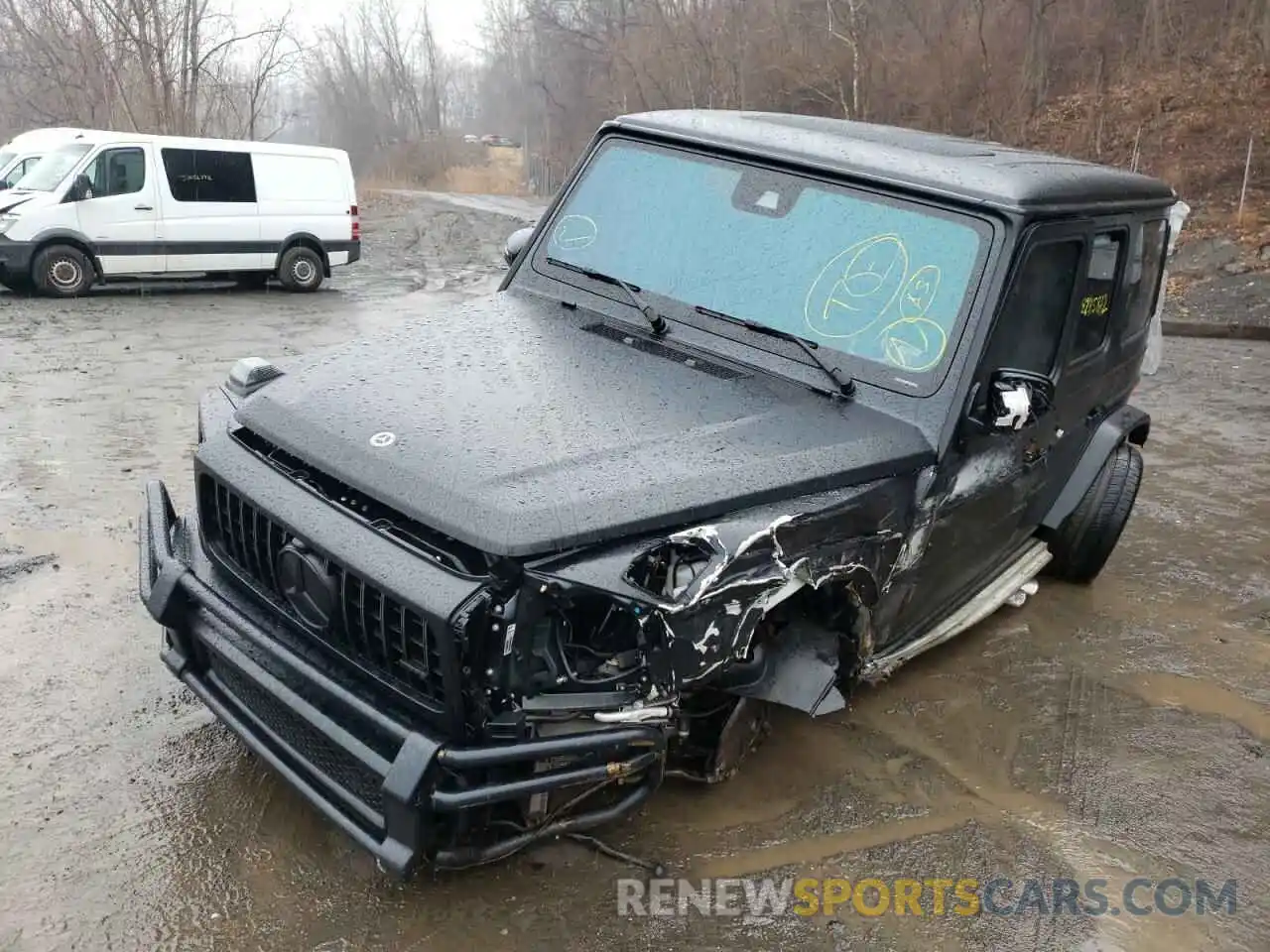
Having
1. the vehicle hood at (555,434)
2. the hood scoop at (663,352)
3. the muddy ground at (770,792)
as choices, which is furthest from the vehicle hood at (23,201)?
the hood scoop at (663,352)

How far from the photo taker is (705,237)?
3.72m

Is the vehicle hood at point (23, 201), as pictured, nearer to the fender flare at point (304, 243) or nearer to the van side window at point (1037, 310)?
the fender flare at point (304, 243)

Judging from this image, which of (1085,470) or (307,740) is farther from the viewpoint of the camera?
(1085,470)

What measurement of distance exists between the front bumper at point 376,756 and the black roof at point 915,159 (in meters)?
2.12

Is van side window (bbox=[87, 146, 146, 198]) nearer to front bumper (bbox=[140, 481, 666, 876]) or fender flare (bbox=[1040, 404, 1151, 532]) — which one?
front bumper (bbox=[140, 481, 666, 876])

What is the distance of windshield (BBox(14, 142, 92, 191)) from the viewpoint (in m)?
Answer: 12.0

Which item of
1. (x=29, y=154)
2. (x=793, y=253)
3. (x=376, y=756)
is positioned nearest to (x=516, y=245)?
(x=793, y=253)

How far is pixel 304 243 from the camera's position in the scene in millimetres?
13812

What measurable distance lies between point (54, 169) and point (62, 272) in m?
1.25

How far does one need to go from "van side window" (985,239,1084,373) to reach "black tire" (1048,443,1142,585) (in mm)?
1218

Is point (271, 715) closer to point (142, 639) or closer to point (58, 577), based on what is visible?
point (142, 639)

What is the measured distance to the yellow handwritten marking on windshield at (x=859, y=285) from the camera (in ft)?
11.1

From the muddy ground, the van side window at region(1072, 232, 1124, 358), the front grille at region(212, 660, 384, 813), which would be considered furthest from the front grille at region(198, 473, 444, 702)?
the van side window at region(1072, 232, 1124, 358)

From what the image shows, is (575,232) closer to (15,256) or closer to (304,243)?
(15,256)
